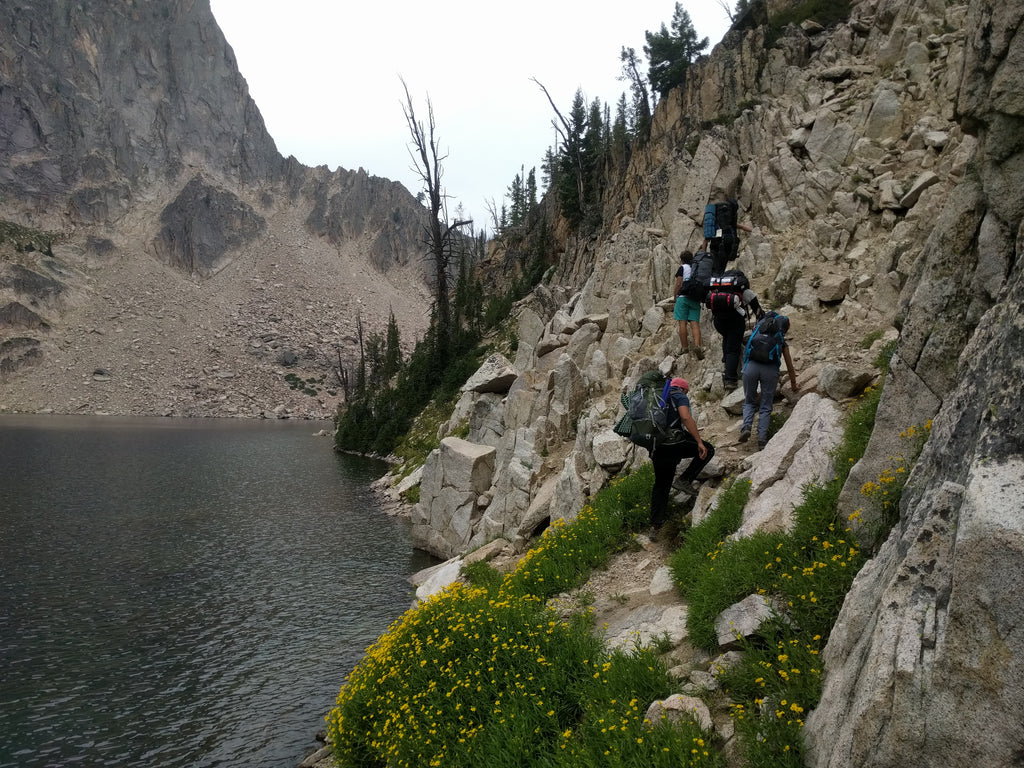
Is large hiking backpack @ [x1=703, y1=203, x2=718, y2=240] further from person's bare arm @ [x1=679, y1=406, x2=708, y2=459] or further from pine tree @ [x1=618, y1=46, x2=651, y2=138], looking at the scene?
pine tree @ [x1=618, y1=46, x2=651, y2=138]

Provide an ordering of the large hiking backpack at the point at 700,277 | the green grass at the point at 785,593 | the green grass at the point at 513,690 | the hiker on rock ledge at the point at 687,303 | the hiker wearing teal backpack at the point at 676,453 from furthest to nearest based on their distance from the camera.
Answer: the hiker on rock ledge at the point at 687,303, the large hiking backpack at the point at 700,277, the hiker wearing teal backpack at the point at 676,453, the green grass at the point at 513,690, the green grass at the point at 785,593

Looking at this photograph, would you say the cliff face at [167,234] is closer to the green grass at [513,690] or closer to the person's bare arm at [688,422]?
the green grass at [513,690]

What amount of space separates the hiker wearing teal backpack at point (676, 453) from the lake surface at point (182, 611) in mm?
8860

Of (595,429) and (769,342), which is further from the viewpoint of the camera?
(595,429)

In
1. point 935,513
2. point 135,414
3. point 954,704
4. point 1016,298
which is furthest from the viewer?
point 135,414

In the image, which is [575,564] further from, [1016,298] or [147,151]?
[147,151]

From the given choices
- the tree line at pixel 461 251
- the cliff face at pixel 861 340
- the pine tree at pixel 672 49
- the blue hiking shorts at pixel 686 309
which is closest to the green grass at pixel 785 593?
the cliff face at pixel 861 340

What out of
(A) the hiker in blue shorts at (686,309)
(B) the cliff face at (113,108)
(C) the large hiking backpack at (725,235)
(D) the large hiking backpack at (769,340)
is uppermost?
(B) the cliff face at (113,108)

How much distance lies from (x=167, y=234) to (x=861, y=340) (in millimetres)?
170655

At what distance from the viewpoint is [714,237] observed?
46.0 ft

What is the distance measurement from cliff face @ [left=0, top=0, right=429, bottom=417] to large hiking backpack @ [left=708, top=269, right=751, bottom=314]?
11760 centimetres

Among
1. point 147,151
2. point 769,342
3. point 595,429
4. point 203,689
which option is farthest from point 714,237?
point 147,151

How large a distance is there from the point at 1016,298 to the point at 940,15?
2523 centimetres

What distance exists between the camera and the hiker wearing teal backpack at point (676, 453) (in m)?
9.88
